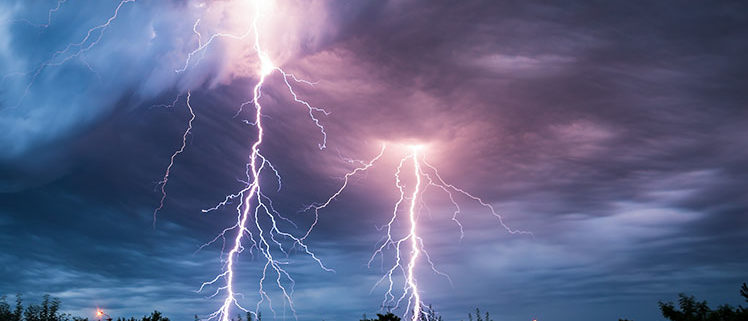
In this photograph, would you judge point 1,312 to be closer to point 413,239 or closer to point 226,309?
point 226,309

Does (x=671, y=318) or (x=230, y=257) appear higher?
(x=230, y=257)

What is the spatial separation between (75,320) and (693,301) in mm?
56034

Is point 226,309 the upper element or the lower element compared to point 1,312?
lower

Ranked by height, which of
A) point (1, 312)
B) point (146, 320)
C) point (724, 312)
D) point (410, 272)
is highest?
point (1, 312)

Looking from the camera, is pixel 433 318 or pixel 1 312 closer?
pixel 1 312

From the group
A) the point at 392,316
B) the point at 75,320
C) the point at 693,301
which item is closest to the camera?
the point at 392,316

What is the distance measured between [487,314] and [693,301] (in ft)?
357

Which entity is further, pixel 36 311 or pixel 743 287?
pixel 36 311

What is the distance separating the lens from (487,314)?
410 feet

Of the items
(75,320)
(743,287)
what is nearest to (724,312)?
(743,287)

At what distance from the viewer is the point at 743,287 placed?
16547 mm

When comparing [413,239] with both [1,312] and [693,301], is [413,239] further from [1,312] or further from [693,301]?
[1,312]

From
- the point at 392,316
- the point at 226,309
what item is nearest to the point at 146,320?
the point at 392,316

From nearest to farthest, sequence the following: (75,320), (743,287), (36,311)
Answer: (743,287) → (75,320) → (36,311)
